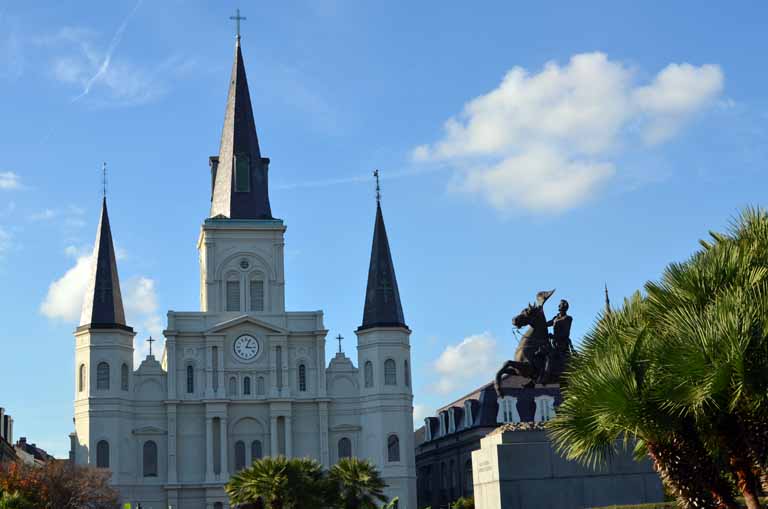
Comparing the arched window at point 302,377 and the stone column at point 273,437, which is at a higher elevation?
the arched window at point 302,377

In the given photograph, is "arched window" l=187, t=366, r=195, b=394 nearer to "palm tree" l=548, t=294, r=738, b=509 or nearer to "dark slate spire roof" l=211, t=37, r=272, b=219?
"dark slate spire roof" l=211, t=37, r=272, b=219

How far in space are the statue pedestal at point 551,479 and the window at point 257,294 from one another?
64285 millimetres

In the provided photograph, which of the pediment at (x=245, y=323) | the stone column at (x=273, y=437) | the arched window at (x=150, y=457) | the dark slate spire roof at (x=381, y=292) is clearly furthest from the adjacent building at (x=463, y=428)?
the arched window at (x=150, y=457)

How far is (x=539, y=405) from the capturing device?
88188 millimetres

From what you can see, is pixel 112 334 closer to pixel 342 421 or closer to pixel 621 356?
pixel 342 421

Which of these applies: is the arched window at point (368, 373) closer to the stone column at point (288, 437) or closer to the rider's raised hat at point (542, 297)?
the stone column at point (288, 437)

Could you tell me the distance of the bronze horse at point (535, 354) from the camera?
28031mm

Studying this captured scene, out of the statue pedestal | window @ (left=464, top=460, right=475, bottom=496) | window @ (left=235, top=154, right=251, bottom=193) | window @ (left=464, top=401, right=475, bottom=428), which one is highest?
window @ (left=235, top=154, right=251, bottom=193)

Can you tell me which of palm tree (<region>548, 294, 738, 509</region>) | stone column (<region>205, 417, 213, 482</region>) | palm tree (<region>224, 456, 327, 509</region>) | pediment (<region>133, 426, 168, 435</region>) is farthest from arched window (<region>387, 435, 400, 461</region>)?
palm tree (<region>548, 294, 738, 509</region>)

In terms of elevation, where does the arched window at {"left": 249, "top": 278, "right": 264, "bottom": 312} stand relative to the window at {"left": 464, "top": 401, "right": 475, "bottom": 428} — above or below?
above

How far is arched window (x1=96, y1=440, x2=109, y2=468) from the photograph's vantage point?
8412 cm

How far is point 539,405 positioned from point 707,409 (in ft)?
228

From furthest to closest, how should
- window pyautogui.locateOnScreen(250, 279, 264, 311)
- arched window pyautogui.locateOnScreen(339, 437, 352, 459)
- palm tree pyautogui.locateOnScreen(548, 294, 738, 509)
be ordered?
window pyautogui.locateOnScreen(250, 279, 264, 311), arched window pyautogui.locateOnScreen(339, 437, 352, 459), palm tree pyautogui.locateOnScreen(548, 294, 738, 509)

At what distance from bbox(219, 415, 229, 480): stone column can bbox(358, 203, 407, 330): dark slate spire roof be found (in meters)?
→ 11.9
